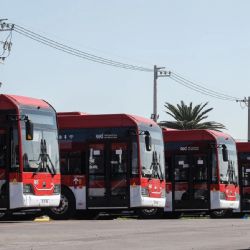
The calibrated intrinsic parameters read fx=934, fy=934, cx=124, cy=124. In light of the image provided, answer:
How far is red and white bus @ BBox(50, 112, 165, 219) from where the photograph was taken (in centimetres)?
2875

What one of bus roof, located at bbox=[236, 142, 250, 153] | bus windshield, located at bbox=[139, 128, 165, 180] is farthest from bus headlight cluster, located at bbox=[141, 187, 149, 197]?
bus roof, located at bbox=[236, 142, 250, 153]

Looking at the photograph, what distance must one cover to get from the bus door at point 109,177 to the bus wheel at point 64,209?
1.75 feet

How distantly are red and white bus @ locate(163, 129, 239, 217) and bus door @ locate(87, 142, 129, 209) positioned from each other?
5355 mm

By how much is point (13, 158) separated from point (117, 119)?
574cm

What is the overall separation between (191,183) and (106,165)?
5797mm

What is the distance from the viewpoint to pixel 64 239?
1733 cm

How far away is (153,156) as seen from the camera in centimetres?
2956

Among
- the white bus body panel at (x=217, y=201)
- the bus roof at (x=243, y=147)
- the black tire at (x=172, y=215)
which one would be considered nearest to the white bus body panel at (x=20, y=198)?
the white bus body panel at (x=217, y=201)

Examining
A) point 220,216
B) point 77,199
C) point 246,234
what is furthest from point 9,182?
point 220,216

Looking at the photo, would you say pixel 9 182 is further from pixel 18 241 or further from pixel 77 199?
pixel 18 241

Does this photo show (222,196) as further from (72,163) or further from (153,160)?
(72,163)

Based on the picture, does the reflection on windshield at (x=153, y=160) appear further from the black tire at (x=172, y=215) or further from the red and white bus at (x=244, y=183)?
the red and white bus at (x=244, y=183)

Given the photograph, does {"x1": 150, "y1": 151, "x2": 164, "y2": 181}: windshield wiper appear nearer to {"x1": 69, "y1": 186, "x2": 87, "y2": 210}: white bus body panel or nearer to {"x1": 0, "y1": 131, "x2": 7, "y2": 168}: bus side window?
{"x1": 69, "y1": 186, "x2": 87, "y2": 210}: white bus body panel

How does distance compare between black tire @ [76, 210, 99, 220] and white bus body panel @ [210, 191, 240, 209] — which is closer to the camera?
black tire @ [76, 210, 99, 220]
